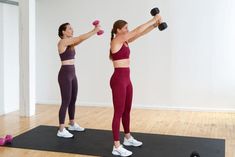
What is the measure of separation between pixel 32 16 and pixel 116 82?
2662 millimetres

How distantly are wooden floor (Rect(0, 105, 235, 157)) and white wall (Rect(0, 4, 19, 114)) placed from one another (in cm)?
30

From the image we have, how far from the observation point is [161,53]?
6207mm

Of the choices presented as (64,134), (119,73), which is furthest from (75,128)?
(119,73)


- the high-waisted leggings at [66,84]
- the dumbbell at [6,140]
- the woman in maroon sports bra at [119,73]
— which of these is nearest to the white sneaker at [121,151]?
the woman in maroon sports bra at [119,73]

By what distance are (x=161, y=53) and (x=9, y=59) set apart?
274cm

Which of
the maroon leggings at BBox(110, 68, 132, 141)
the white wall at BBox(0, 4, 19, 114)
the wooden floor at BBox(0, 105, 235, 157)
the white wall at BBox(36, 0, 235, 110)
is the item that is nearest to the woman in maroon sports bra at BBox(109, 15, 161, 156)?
the maroon leggings at BBox(110, 68, 132, 141)

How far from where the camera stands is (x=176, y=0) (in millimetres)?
6039

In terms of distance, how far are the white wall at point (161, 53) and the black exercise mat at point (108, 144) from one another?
6.56ft

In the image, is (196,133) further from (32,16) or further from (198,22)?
(32,16)

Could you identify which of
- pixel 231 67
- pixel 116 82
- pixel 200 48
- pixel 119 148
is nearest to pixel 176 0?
pixel 200 48

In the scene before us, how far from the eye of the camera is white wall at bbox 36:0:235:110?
19.5 feet

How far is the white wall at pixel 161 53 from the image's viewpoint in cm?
594

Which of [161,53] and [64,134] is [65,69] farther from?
[161,53]

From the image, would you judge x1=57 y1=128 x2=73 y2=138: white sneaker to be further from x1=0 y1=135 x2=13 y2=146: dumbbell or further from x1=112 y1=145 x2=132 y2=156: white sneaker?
x1=112 y1=145 x2=132 y2=156: white sneaker
